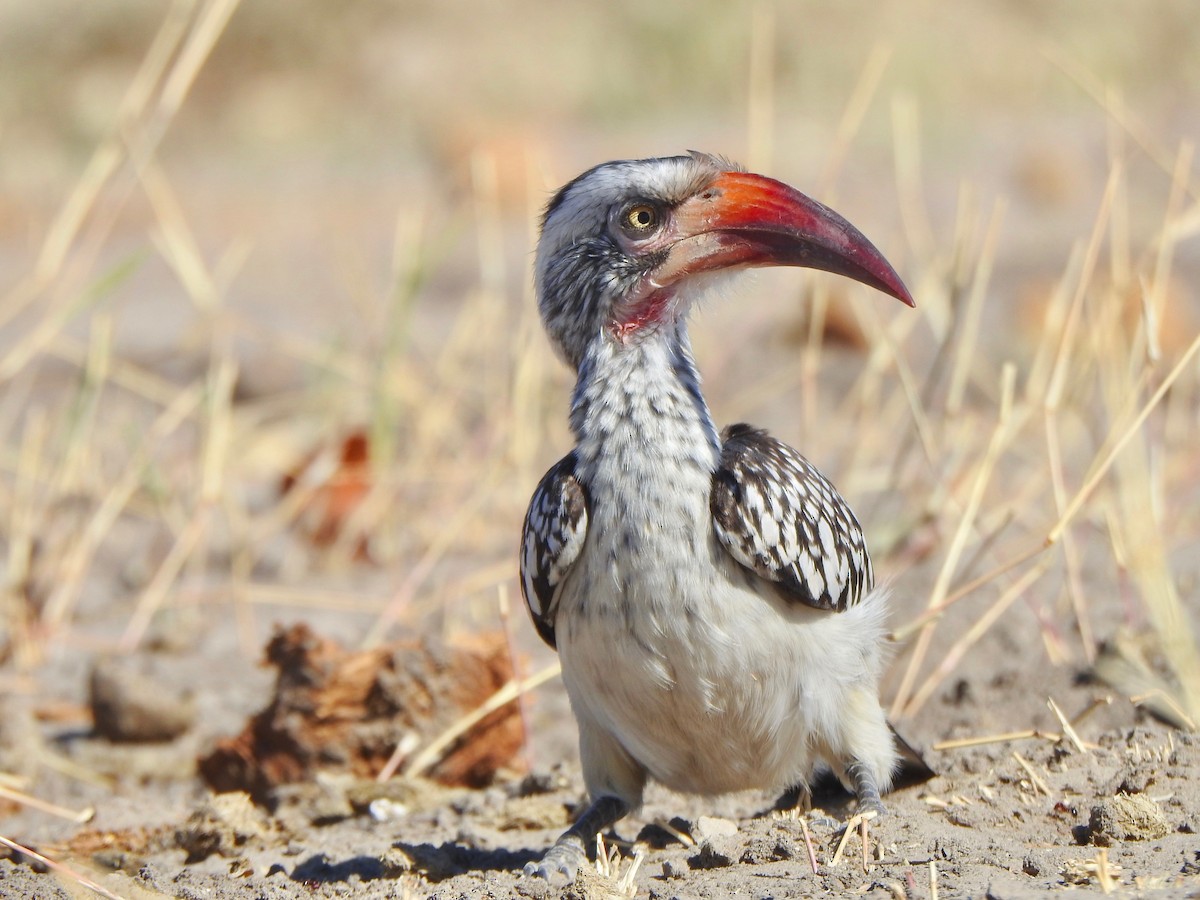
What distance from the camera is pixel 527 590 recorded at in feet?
12.1

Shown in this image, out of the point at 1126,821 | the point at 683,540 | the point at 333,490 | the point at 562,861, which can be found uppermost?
the point at 333,490

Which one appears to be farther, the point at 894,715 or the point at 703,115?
the point at 703,115

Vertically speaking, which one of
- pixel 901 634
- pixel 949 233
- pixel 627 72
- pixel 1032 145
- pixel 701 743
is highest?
pixel 627 72

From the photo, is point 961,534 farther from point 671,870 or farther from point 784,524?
point 671,870

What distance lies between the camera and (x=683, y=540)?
129 inches

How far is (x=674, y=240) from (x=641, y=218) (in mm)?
105

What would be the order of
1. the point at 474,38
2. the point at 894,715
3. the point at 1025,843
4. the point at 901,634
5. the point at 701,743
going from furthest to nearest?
1. the point at 474,38
2. the point at 894,715
3. the point at 901,634
4. the point at 701,743
5. the point at 1025,843

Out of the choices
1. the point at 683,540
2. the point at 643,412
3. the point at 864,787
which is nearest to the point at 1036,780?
the point at 864,787

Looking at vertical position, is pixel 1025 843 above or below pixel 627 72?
below

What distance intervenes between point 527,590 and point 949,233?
897 centimetres

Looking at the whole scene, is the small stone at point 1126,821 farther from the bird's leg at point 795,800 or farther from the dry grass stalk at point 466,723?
the dry grass stalk at point 466,723

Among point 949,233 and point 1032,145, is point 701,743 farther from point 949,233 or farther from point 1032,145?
point 1032,145

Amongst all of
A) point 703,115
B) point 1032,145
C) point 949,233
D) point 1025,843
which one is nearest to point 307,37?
point 703,115

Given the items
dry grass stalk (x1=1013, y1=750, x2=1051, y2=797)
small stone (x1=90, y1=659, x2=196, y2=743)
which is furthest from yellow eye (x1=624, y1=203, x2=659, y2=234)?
small stone (x1=90, y1=659, x2=196, y2=743)
